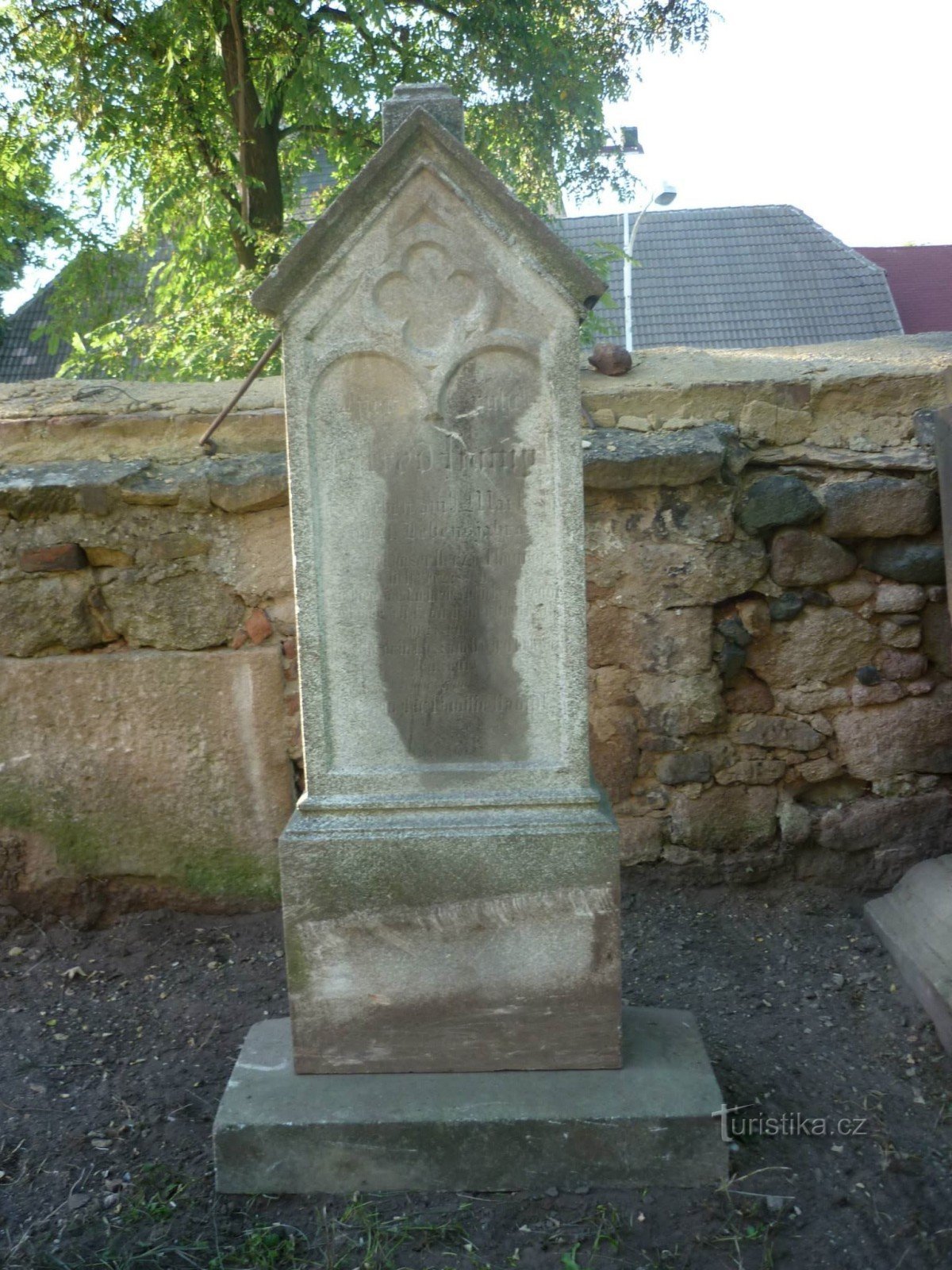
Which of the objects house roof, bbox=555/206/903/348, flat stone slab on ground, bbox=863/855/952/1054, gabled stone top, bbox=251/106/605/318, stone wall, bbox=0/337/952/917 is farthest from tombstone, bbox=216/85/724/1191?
house roof, bbox=555/206/903/348

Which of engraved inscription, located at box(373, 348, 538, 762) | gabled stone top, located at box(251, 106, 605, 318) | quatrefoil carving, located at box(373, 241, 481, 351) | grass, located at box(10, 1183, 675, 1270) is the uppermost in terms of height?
gabled stone top, located at box(251, 106, 605, 318)

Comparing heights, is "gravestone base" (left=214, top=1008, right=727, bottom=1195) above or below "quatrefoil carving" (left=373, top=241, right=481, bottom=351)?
below

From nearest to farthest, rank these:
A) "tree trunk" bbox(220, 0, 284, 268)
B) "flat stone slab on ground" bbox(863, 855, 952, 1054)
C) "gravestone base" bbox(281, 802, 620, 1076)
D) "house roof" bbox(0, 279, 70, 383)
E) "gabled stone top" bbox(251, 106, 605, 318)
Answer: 1. "gabled stone top" bbox(251, 106, 605, 318)
2. "gravestone base" bbox(281, 802, 620, 1076)
3. "flat stone slab on ground" bbox(863, 855, 952, 1054)
4. "tree trunk" bbox(220, 0, 284, 268)
5. "house roof" bbox(0, 279, 70, 383)

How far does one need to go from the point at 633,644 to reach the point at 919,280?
18052mm

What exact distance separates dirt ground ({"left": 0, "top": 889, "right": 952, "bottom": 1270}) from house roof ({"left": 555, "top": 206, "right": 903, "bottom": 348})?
1493cm

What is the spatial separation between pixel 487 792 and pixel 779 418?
2052mm

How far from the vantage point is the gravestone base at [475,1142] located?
94.3 inches

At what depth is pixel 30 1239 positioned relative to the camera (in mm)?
2303

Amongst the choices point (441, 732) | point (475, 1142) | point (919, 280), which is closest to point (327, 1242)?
point (475, 1142)

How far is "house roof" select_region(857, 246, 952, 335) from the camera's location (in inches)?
728

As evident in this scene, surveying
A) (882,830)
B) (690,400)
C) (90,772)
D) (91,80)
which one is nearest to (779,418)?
(690,400)

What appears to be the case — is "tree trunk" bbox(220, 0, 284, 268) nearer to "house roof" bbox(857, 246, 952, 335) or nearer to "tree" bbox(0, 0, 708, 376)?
"tree" bbox(0, 0, 708, 376)

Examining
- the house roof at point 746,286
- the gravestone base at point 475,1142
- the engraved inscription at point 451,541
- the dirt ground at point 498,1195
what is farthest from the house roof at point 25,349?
the gravestone base at point 475,1142

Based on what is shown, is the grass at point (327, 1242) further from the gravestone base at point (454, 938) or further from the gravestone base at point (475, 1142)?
the gravestone base at point (454, 938)
